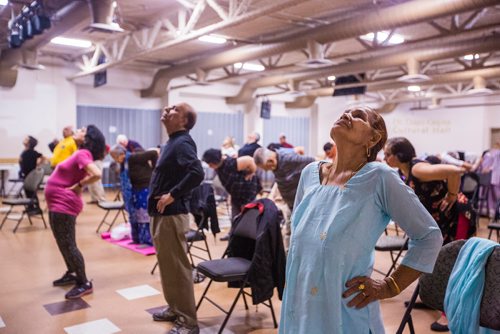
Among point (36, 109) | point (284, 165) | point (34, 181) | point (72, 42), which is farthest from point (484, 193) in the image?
point (36, 109)

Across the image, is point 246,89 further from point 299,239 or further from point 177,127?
point 299,239

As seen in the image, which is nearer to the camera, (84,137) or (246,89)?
(84,137)

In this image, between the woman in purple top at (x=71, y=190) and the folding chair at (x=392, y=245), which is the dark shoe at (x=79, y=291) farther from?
the folding chair at (x=392, y=245)

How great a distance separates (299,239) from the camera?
1391 millimetres

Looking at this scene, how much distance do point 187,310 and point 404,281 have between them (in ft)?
6.60

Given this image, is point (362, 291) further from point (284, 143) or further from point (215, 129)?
point (215, 129)

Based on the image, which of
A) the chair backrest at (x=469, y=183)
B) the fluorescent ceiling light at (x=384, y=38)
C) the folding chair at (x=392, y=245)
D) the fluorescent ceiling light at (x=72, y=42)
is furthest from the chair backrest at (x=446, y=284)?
the fluorescent ceiling light at (x=72, y=42)

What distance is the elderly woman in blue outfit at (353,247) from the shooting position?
1296mm

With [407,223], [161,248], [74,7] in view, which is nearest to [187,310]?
[161,248]

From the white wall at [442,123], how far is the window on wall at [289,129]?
484mm

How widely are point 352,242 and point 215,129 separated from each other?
→ 1293 cm

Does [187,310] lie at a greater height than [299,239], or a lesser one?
lesser

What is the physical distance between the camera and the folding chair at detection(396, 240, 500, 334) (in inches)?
79.8

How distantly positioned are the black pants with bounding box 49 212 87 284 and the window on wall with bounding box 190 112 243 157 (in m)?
9.79
